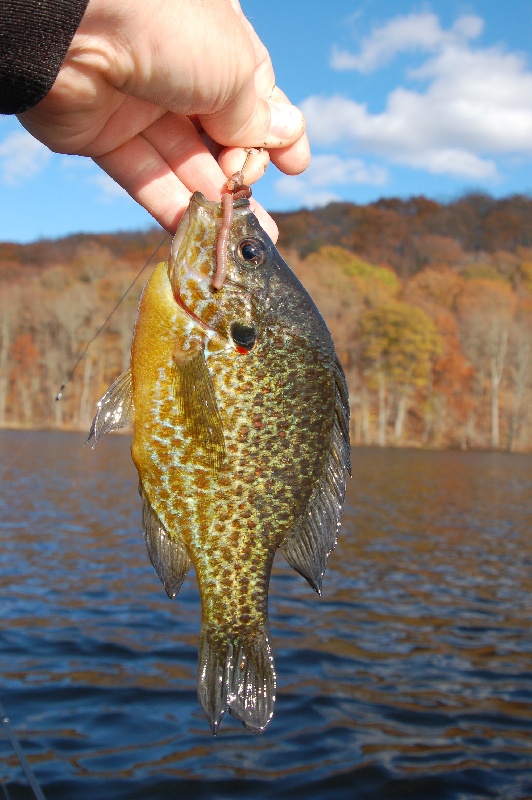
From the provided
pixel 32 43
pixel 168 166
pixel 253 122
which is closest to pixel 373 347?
pixel 168 166

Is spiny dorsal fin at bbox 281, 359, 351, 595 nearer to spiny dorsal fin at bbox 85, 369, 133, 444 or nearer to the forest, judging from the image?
spiny dorsal fin at bbox 85, 369, 133, 444

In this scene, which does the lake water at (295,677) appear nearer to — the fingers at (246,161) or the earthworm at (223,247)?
the earthworm at (223,247)

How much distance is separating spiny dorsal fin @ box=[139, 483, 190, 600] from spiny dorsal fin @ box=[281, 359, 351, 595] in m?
0.36

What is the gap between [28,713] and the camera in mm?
7906

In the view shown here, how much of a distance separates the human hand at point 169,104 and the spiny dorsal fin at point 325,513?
0.86 metres

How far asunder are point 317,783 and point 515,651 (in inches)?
194

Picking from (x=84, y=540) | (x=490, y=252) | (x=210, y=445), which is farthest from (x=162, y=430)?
(x=490, y=252)

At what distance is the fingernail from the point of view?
3301 mm

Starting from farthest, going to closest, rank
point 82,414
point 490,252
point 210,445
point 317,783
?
point 490,252 < point 82,414 < point 317,783 < point 210,445

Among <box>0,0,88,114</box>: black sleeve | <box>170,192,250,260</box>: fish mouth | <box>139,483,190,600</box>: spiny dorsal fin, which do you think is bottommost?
<box>139,483,190,600</box>: spiny dorsal fin

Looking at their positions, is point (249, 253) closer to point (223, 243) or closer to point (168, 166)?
point (223, 243)

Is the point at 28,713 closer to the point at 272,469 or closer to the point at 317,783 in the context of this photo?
the point at 317,783

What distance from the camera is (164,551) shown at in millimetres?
2727

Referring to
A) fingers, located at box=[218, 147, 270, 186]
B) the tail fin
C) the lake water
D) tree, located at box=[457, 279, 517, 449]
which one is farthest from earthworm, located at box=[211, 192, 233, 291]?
tree, located at box=[457, 279, 517, 449]
